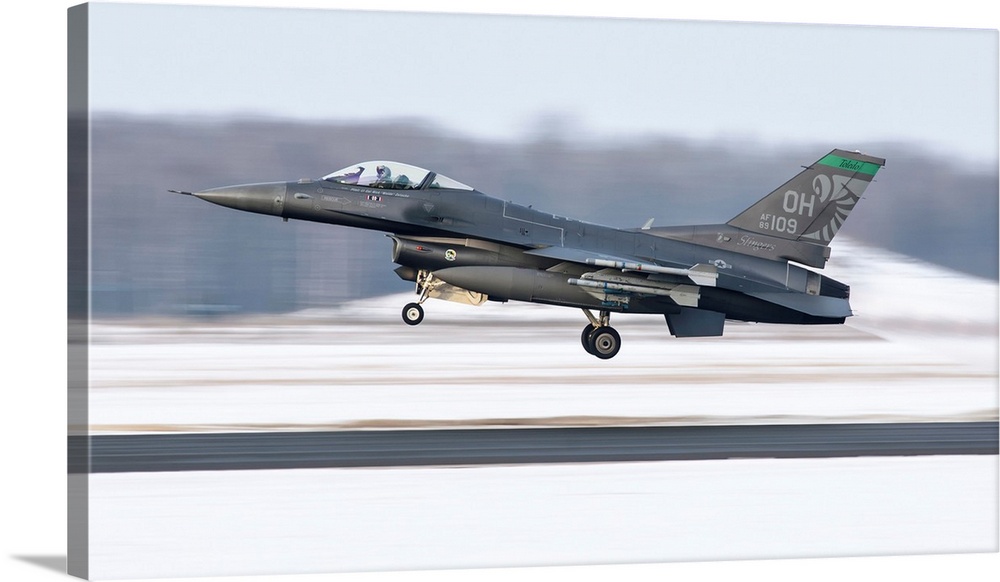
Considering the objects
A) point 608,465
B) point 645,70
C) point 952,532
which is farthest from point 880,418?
point 645,70

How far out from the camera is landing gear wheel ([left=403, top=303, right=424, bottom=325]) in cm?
1672

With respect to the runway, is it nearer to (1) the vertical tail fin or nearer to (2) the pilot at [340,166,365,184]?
(1) the vertical tail fin

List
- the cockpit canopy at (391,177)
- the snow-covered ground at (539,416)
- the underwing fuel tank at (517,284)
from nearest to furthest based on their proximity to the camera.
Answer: the snow-covered ground at (539,416)
the cockpit canopy at (391,177)
the underwing fuel tank at (517,284)

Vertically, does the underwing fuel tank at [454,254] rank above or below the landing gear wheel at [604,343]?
above

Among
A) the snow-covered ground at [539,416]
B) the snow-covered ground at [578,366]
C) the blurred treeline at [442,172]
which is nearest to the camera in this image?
the snow-covered ground at [539,416]

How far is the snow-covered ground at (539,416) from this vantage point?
13766mm

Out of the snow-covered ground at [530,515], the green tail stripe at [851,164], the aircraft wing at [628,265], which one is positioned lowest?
the snow-covered ground at [530,515]

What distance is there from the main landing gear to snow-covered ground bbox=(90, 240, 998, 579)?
19 centimetres

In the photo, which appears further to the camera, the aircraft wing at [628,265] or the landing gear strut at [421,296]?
the aircraft wing at [628,265]

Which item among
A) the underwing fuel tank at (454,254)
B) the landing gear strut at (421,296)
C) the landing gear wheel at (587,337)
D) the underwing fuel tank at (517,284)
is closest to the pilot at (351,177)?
the underwing fuel tank at (454,254)

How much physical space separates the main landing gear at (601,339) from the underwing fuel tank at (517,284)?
1.08 ft

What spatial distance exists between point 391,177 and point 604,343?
141 inches

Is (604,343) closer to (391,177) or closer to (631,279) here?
(631,279)

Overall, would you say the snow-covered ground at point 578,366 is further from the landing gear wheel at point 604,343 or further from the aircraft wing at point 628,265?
the aircraft wing at point 628,265
